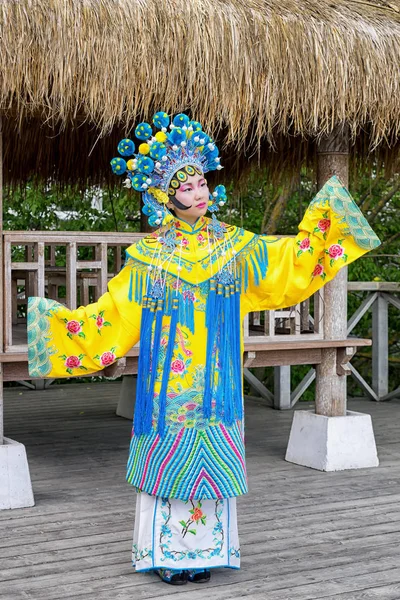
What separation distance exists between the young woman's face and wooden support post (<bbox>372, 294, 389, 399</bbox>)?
449 centimetres

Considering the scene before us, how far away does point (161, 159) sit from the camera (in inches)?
141

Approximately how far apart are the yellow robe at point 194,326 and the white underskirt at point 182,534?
9 cm

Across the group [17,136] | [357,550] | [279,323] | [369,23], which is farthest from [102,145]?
[357,550]

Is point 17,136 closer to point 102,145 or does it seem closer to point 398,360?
point 102,145

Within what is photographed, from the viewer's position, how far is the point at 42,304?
364 cm

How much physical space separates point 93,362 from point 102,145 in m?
3.62

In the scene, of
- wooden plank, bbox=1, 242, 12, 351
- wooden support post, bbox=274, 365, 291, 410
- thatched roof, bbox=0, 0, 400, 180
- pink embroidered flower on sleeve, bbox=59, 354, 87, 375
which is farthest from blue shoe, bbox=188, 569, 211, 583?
wooden support post, bbox=274, 365, 291, 410

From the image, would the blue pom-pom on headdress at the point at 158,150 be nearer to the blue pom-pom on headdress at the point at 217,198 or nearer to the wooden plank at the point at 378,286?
the blue pom-pom on headdress at the point at 217,198

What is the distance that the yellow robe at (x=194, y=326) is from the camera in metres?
3.50

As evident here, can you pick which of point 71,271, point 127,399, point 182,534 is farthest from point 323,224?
point 127,399

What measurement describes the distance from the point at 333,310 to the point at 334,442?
0.72 meters

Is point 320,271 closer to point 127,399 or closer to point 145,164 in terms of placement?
point 145,164

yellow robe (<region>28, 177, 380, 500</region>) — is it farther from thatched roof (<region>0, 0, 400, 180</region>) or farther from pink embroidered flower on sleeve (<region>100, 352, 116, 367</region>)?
thatched roof (<region>0, 0, 400, 180</region>)

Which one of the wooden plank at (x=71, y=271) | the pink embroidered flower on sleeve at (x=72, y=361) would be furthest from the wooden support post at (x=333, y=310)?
the pink embroidered flower on sleeve at (x=72, y=361)
